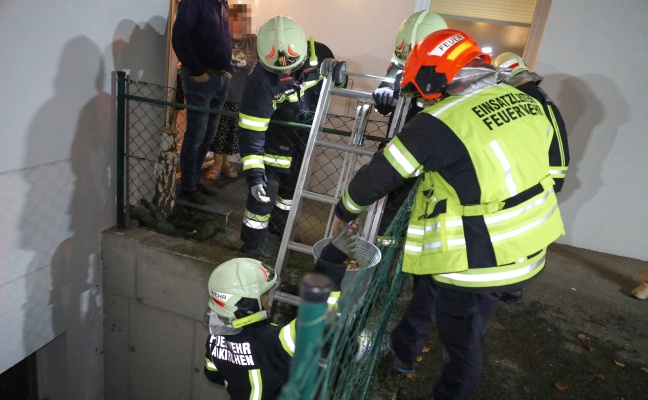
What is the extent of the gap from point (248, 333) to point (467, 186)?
4.28 feet

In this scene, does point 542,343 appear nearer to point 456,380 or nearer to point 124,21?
point 456,380

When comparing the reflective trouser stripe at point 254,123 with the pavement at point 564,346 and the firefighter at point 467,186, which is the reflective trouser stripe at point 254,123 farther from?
the pavement at point 564,346

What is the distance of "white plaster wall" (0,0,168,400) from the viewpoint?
290cm

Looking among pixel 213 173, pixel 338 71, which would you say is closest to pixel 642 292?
pixel 338 71

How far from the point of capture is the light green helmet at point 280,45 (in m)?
3.08

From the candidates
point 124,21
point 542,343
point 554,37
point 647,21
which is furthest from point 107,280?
point 647,21

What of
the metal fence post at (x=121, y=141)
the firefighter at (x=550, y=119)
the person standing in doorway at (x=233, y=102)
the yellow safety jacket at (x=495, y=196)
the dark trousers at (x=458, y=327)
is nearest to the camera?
the yellow safety jacket at (x=495, y=196)

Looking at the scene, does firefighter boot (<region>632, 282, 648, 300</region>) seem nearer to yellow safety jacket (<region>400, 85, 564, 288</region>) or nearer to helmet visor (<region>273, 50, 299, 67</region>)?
yellow safety jacket (<region>400, 85, 564, 288</region>)

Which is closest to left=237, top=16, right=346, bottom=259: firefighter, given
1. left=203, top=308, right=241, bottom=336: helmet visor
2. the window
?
left=203, top=308, right=241, bottom=336: helmet visor

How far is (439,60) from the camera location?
2059 mm

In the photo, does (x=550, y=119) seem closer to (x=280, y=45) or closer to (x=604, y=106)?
(x=280, y=45)

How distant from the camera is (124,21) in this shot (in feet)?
11.6

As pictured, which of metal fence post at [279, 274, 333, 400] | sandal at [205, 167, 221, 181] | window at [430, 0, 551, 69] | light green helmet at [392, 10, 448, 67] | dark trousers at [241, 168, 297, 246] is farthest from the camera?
window at [430, 0, 551, 69]

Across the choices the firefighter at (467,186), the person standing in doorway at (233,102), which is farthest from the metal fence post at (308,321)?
the person standing in doorway at (233,102)
